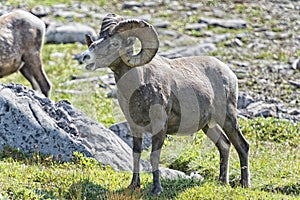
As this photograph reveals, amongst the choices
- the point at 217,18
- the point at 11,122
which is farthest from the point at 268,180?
the point at 217,18

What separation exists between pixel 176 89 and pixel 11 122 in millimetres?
2719

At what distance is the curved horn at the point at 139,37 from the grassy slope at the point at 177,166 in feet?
5.75

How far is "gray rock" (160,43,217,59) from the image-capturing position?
66.2ft

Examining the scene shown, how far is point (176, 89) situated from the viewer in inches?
405

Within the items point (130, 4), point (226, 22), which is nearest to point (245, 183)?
point (226, 22)

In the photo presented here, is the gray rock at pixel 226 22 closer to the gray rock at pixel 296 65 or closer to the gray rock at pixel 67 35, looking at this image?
the gray rock at pixel 67 35

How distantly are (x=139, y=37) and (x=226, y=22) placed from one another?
47.8 feet

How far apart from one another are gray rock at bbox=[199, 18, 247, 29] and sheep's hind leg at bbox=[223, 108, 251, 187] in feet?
40.3

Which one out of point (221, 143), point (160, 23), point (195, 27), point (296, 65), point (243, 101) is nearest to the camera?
point (221, 143)

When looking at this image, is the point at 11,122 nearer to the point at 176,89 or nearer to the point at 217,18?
the point at 176,89

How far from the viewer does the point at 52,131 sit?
36.6 feet

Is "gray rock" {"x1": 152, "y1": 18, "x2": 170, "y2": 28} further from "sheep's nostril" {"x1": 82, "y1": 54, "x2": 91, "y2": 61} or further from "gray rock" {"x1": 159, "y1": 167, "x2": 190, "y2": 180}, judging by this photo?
"sheep's nostril" {"x1": 82, "y1": 54, "x2": 91, "y2": 61}

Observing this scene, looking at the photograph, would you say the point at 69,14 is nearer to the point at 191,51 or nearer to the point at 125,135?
the point at 191,51

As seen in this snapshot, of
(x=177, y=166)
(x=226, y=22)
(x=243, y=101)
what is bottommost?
(x=226, y=22)
